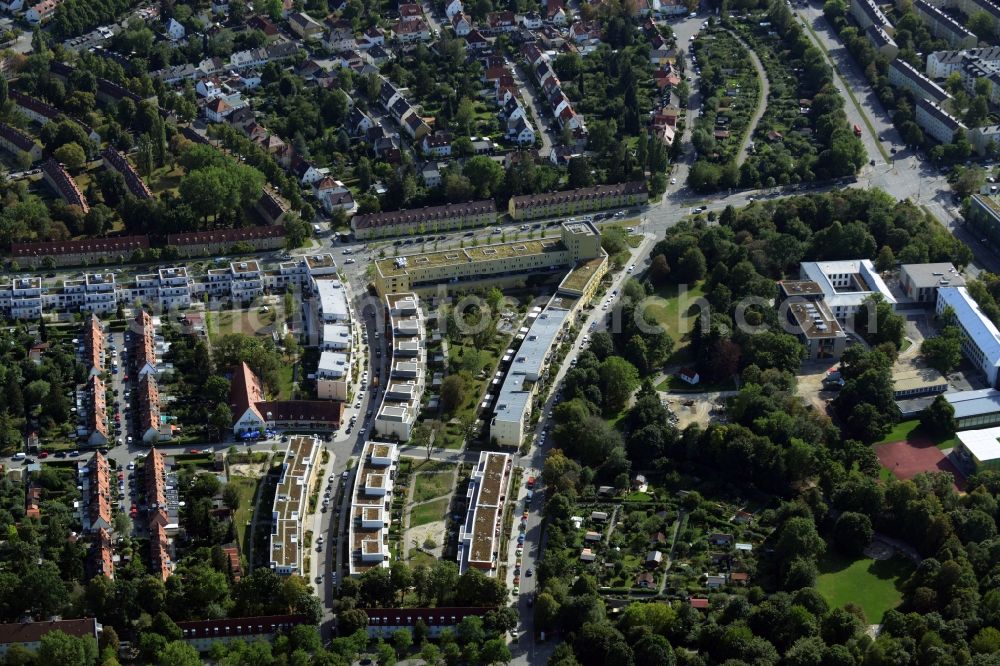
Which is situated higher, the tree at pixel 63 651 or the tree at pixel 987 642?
the tree at pixel 63 651

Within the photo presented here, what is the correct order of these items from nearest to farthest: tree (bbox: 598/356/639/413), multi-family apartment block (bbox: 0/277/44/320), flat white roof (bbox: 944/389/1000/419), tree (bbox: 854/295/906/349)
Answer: flat white roof (bbox: 944/389/1000/419)
tree (bbox: 598/356/639/413)
tree (bbox: 854/295/906/349)
multi-family apartment block (bbox: 0/277/44/320)

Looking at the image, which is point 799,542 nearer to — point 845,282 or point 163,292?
point 845,282

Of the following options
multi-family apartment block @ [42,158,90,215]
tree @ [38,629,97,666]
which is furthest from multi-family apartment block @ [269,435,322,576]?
multi-family apartment block @ [42,158,90,215]

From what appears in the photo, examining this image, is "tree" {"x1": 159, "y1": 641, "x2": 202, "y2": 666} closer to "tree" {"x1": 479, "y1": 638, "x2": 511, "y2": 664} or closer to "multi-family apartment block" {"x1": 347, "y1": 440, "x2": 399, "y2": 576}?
"multi-family apartment block" {"x1": 347, "y1": 440, "x2": 399, "y2": 576}

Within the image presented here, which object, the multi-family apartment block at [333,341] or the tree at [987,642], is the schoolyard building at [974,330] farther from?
the multi-family apartment block at [333,341]

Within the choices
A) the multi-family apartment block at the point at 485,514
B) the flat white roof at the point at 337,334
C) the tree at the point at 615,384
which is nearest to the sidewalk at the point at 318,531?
the multi-family apartment block at the point at 485,514

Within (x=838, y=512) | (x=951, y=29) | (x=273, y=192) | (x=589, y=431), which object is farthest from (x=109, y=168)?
(x=951, y=29)

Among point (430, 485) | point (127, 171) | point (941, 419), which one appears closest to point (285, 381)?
point (430, 485)
